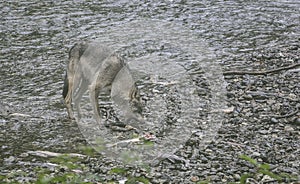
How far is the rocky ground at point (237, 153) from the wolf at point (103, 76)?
0.46 metres

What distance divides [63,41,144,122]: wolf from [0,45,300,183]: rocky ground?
465 millimetres

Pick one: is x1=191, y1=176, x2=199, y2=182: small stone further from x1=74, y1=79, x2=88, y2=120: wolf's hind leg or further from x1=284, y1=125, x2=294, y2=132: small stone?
x1=74, y1=79, x2=88, y2=120: wolf's hind leg

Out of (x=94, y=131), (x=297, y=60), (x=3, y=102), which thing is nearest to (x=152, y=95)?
(x=94, y=131)

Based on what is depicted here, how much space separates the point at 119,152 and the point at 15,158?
2.62 feet

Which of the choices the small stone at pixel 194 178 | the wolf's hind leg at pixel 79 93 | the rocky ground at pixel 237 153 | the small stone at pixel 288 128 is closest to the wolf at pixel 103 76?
the wolf's hind leg at pixel 79 93

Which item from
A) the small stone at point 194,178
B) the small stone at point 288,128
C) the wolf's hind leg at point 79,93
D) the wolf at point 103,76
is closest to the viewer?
the small stone at point 194,178

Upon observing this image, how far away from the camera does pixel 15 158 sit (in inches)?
180

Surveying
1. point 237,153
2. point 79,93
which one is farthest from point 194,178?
point 79,93

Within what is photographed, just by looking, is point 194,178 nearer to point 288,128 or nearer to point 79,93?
point 288,128

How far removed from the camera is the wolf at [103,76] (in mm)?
4875

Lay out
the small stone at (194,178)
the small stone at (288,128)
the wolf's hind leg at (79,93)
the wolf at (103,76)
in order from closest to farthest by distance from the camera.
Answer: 1. the small stone at (194,178)
2. the wolf at (103,76)
3. the small stone at (288,128)
4. the wolf's hind leg at (79,93)

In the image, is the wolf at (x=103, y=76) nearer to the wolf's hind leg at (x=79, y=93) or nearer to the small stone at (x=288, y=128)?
the wolf's hind leg at (x=79, y=93)

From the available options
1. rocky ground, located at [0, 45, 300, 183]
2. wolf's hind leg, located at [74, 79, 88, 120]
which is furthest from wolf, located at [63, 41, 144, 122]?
rocky ground, located at [0, 45, 300, 183]

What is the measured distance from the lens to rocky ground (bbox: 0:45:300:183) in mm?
4258
